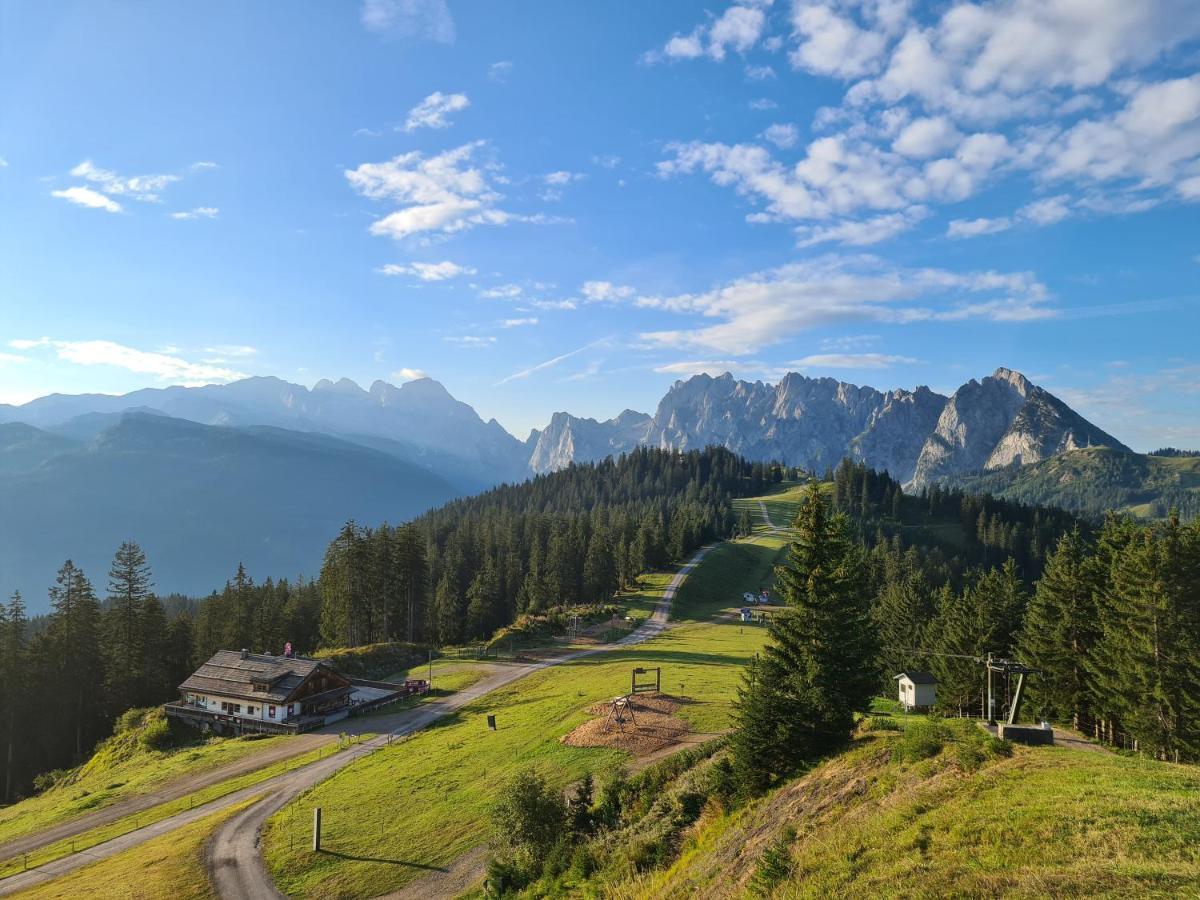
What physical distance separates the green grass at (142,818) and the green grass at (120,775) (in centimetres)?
579

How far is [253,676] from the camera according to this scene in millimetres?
66938

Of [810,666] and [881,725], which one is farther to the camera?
[881,725]

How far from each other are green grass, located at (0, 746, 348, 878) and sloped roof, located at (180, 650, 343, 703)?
1485 cm

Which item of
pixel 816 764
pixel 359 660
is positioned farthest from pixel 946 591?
pixel 359 660

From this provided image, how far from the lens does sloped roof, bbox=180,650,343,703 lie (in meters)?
65.4

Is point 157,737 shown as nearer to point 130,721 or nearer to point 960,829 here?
point 130,721

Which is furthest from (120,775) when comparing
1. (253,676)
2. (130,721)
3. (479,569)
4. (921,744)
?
(479,569)

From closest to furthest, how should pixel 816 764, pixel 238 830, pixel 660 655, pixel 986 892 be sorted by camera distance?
pixel 986 892 < pixel 816 764 < pixel 238 830 < pixel 660 655

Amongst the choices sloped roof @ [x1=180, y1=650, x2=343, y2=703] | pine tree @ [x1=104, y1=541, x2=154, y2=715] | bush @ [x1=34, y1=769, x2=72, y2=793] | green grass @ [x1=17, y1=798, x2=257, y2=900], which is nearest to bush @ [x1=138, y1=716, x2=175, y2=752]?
sloped roof @ [x1=180, y1=650, x2=343, y2=703]

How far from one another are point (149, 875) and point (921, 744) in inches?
1463

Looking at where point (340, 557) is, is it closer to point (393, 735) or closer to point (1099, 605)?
point (393, 735)

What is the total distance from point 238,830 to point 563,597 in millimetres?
92387

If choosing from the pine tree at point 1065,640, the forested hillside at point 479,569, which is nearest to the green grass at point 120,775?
the forested hillside at point 479,569

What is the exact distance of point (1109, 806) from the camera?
15703 mm
